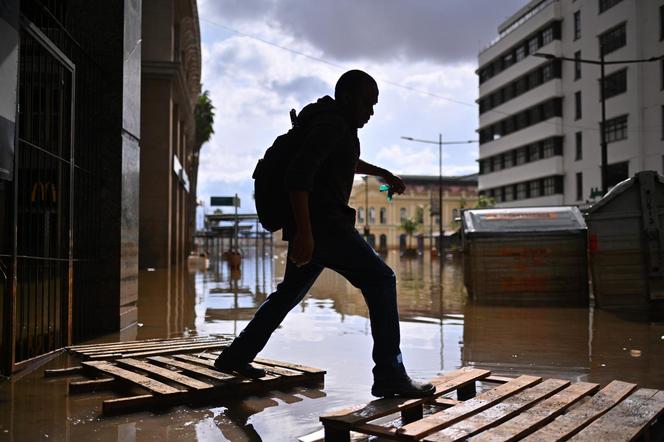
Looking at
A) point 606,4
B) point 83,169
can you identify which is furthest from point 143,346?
point 606,4

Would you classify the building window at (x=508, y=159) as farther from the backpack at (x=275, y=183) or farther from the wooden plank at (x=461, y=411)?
the backpack at (x=275, y=183)

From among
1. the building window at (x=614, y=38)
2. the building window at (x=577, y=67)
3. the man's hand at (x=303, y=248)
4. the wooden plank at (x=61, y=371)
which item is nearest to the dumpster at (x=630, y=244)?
the man's hand at (x=303, y=248)

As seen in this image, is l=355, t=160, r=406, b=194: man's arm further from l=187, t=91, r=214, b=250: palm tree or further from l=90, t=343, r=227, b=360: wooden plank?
l=187, t=91, r=214, b=250: palm tree

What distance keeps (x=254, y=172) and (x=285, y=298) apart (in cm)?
80

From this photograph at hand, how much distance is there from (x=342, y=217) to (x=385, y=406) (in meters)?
1.03

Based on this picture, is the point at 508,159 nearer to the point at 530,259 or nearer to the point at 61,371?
the point at 530,259

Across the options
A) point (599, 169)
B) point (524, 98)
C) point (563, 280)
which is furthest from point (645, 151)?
point (563, 280)

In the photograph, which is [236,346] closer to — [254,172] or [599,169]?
[254,172]

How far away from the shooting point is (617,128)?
143ft

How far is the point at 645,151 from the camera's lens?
40656mm

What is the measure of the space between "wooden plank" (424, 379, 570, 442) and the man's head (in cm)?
173

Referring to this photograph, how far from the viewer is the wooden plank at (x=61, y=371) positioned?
15.7ft

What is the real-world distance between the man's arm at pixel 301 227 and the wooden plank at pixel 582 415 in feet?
4.53

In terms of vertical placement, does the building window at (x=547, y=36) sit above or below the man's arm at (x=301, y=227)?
above
